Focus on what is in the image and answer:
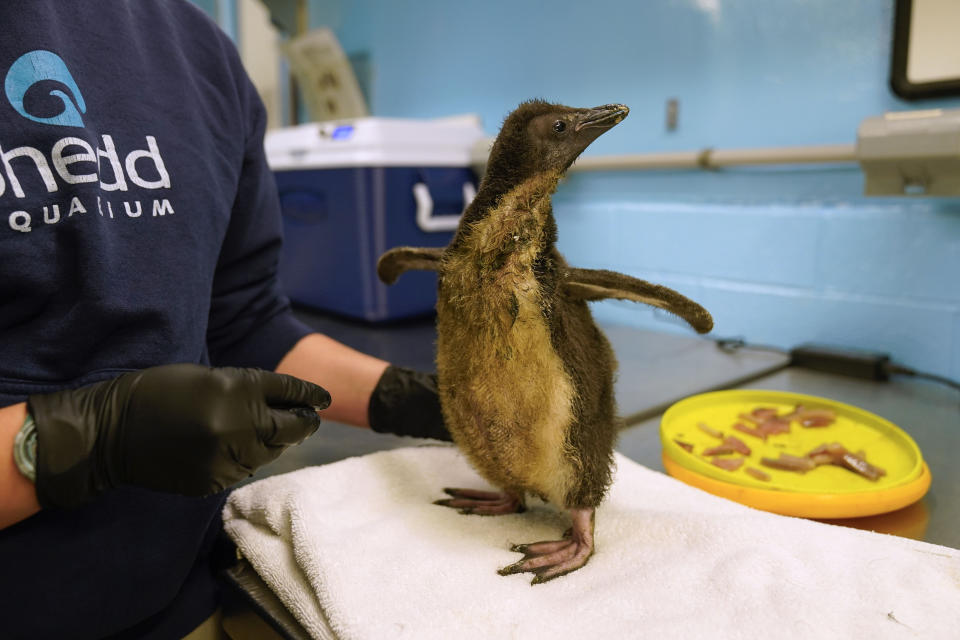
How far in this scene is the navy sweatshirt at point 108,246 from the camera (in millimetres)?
540

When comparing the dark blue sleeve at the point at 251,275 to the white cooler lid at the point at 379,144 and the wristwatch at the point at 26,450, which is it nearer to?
the wristwatch at the point at 26,450

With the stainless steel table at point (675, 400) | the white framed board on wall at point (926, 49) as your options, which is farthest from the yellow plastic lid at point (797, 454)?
the white framed board on wall at point (926, 49)

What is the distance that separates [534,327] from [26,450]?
14.9 inches

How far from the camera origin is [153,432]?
489mm

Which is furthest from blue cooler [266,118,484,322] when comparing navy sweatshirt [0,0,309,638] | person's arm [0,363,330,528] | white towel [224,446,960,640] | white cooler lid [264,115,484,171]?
person's arm [0,363,330,528]

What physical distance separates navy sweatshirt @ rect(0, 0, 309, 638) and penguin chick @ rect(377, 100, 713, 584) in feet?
0.90

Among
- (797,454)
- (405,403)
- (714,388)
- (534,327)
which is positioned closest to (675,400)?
(714,388)

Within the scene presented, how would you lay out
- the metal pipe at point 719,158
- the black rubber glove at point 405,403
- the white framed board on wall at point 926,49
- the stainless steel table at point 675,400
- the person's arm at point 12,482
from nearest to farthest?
the person's arm at point 12,482 < the stainless steel table at point 675,400 < the black rubber glove at point 405,403 < the white framed board on wall at point 926,49 < the metal pipe at point 719,158

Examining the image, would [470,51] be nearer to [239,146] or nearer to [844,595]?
[239,146]

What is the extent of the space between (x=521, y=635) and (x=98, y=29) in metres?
0.64

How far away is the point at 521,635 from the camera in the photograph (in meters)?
0.48

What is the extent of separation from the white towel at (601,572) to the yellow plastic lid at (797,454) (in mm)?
83

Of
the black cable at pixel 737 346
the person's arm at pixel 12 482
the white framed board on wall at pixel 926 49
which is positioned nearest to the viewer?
the person's arm at pixel 12 482

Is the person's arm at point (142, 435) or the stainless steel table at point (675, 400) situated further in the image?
the stainless steel table at point (675, 400)
